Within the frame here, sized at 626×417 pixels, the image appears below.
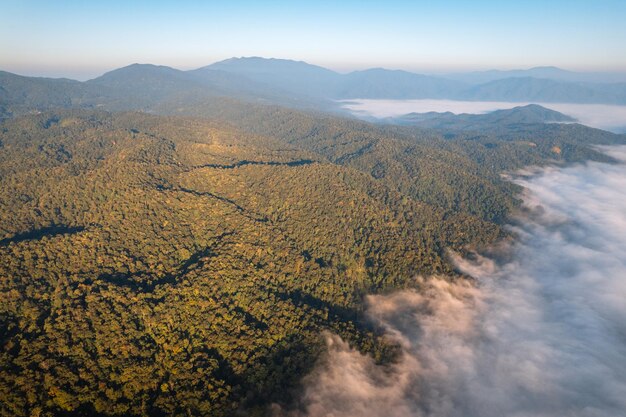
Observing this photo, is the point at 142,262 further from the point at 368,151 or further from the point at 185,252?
the point at 368,151

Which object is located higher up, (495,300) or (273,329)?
(273,329)

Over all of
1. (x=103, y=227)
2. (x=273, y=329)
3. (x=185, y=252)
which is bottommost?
(x=273, y=329)

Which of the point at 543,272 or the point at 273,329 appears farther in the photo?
the point at 543,272

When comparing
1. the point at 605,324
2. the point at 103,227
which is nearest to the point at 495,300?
the point at 605,324

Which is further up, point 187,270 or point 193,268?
point 193,268

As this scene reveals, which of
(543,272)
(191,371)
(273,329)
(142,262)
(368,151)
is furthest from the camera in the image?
(368,151)

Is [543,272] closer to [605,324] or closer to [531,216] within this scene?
[605,324]

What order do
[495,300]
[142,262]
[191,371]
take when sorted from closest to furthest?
[191,371] → [142,262] → [495,300]
